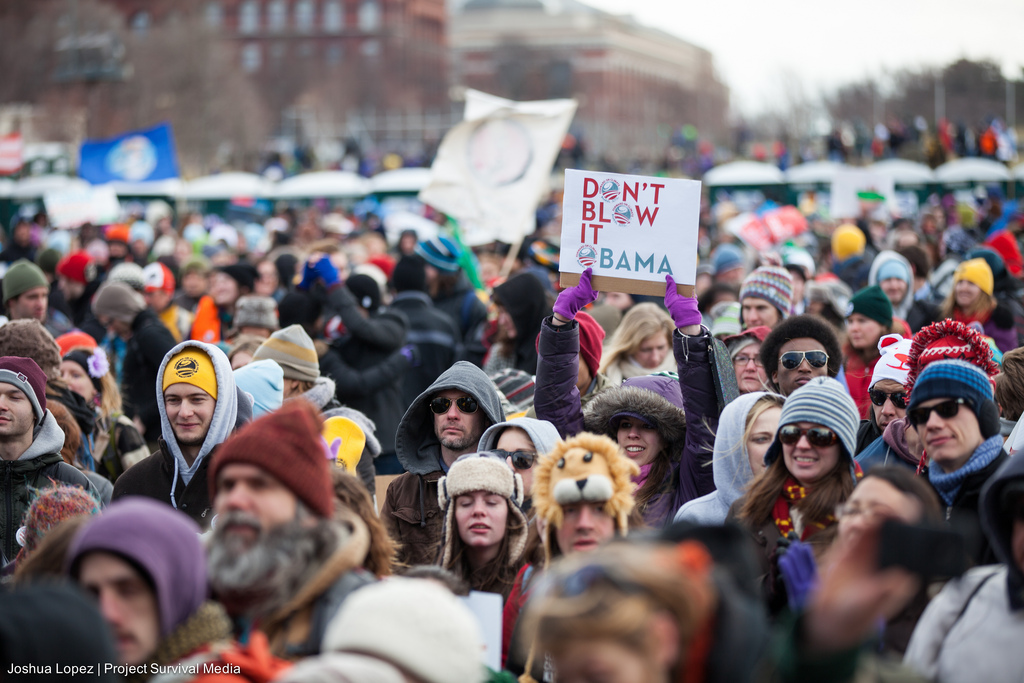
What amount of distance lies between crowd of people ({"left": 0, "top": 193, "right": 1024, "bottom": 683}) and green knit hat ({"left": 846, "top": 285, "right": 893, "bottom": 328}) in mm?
16

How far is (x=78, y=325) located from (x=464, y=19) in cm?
11464

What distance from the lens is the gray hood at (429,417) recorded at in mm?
5254

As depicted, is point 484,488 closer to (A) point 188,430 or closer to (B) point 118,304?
(A) point 188,430

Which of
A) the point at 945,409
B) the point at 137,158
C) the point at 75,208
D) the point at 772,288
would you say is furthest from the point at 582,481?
the point at 137,158

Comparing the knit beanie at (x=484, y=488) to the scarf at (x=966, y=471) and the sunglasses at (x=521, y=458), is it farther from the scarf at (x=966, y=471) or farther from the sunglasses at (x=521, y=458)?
the scarf at (x=966, y=471)

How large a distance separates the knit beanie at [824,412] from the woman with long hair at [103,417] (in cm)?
411

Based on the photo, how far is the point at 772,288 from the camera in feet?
24.3

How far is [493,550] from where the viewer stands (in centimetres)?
434

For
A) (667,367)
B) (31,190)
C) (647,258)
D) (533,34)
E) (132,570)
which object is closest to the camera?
(132,570)

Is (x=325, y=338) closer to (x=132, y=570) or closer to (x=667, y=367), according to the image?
(x=667, y=367)

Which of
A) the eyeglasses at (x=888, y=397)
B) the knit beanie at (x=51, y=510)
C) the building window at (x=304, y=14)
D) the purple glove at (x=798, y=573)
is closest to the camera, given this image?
the purple glove at (x=798, y=573)

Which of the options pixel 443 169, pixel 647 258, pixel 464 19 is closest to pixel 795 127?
pixel 464 19

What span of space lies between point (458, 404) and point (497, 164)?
6.10 meters

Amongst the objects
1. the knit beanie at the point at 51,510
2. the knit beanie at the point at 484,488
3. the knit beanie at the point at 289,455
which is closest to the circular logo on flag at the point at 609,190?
the knit beanie at the point at 484,488
